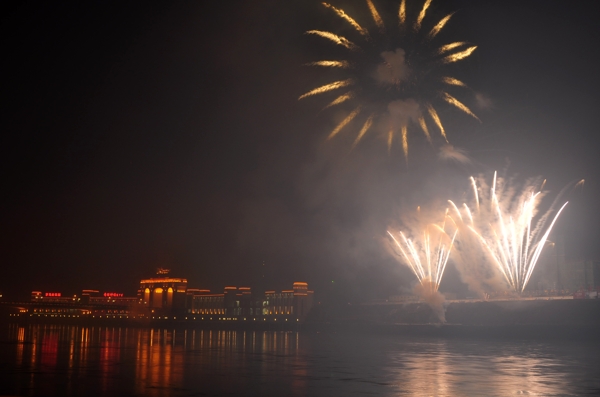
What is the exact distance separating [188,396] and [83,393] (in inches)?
175

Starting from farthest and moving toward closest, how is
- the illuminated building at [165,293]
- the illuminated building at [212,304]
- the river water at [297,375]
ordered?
the illuminated building at [165,293], the illuminated building at [212,304], the river water at [297,375]

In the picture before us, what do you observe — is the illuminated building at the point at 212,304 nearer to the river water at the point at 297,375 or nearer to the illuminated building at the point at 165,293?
the illuminated building at the point at 165,293

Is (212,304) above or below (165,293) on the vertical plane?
below

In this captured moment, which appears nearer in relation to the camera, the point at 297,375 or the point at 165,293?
the point at 297,375

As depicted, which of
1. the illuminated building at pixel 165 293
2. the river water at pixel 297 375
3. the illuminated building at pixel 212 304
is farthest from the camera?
the illuminated building at pixel 165 293

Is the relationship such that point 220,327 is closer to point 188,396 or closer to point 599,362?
point 599,362

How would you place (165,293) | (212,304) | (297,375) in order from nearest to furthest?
(297,375), (212,304), (165,293)

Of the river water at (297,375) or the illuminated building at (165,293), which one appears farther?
the illuminated building at (165,293)

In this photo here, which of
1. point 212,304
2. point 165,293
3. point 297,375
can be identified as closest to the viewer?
point 297,375

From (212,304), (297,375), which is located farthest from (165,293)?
(297,375)

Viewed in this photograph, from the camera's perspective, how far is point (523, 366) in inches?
1391

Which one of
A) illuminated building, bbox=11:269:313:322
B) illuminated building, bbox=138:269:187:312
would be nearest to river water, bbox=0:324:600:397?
illuminated building, bbox=11:269:313:322

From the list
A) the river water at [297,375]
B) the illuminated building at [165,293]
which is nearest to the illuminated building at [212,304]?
the illuminated building at [165,293]

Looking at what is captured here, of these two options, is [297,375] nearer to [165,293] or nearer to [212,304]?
[212,304]
